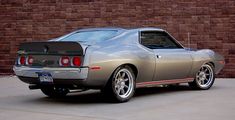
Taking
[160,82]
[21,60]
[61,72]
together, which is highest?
[21,60]

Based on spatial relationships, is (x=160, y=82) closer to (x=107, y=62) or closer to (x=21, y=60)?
(x=107, y=62)

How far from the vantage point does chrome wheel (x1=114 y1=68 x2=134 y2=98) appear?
756 cm

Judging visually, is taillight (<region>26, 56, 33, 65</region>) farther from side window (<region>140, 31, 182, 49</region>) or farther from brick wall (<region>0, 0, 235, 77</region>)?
brick wall (<region>0, 0, 235, 77</region>)

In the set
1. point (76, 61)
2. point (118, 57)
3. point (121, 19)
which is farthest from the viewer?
point (121, 19)

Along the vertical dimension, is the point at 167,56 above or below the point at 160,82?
above

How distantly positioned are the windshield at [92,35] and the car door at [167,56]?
642 mm

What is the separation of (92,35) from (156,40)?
Result: 123cm

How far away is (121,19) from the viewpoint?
12812 millimetres

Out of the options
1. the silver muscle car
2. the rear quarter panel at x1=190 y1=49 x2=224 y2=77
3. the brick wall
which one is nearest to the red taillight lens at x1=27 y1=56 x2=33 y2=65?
the silver muscle car

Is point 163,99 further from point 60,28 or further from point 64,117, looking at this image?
point 60,28

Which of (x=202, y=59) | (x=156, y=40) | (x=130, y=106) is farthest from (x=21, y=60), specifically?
(x=202, y=59)

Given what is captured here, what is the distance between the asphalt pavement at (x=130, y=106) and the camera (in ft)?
20.5

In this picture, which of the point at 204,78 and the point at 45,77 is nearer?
the point at 45,77

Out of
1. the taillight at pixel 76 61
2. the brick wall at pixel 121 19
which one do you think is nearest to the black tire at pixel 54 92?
the taillight at pixel 76 61
